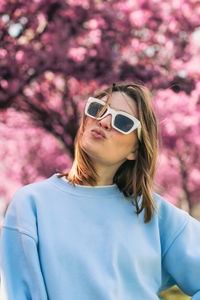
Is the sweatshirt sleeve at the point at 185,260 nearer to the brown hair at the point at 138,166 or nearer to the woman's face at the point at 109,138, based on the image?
the brown hair at the point at 138,166

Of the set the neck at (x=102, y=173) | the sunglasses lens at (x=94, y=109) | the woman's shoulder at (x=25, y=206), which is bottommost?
the woman's shoulder at (x=25, y=206)

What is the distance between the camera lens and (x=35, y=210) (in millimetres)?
1696

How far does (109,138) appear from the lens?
5.87ft

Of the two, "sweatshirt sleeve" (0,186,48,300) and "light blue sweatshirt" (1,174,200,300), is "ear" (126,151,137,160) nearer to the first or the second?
"light blue sweatshirt" (1,174,200,300)

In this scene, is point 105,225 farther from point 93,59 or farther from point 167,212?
point 93,59

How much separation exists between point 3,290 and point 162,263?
69cm

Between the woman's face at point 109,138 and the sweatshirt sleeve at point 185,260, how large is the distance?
1.38 feet

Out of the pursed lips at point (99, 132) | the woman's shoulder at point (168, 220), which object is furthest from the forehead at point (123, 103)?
the woman's shoulder at point (168, 220)

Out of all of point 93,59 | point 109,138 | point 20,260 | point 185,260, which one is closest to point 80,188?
point 109,138

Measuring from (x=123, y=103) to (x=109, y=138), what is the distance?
0.57ft

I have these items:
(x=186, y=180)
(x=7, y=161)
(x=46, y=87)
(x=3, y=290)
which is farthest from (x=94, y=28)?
(x=7, y=161)

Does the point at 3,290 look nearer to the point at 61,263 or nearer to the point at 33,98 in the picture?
the point at 61,263

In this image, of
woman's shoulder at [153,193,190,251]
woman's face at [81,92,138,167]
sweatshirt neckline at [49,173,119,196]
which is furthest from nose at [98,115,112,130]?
woman's shoulder at [153,193,190,251]

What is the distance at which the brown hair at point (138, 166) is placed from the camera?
185cm
